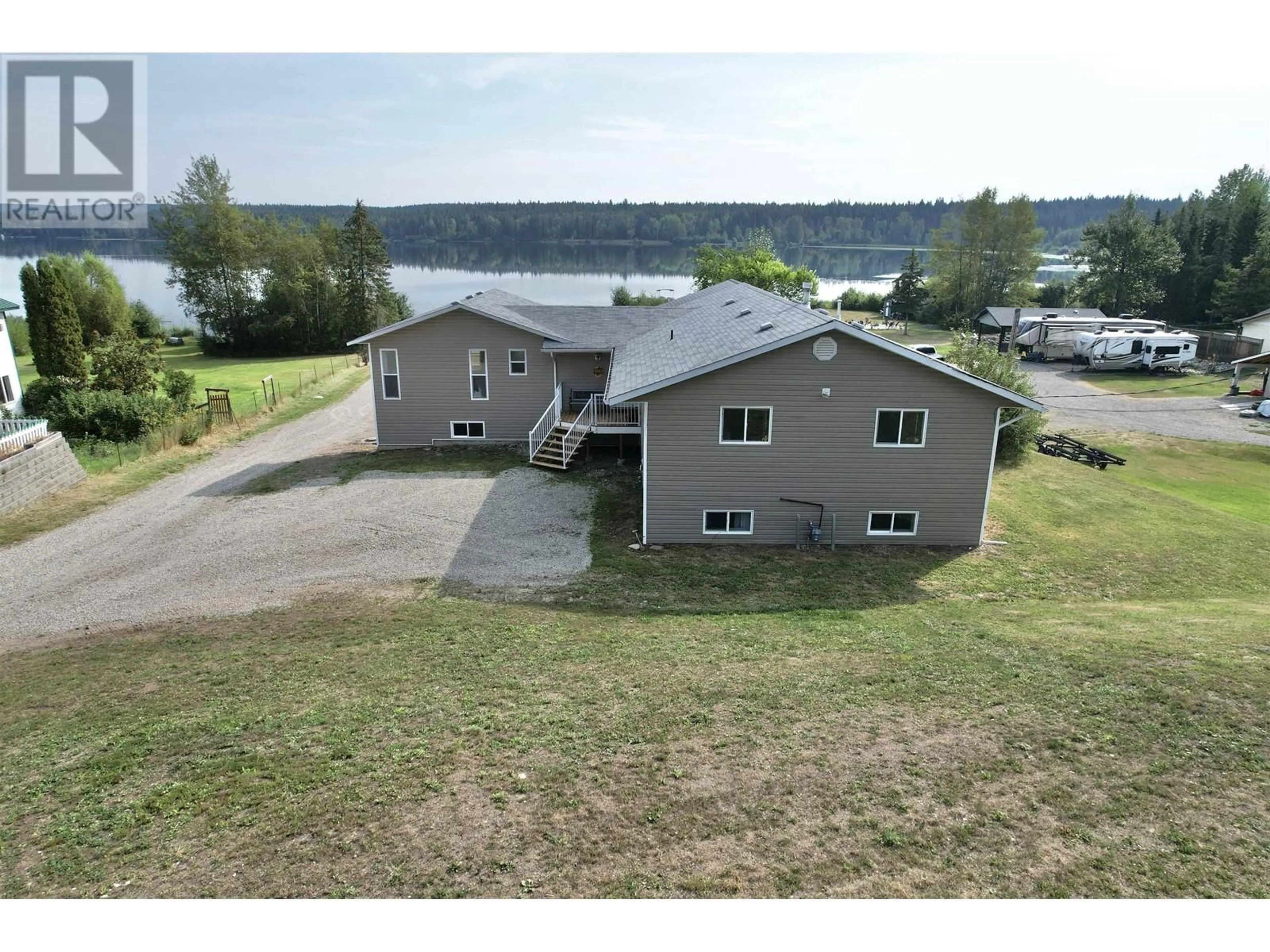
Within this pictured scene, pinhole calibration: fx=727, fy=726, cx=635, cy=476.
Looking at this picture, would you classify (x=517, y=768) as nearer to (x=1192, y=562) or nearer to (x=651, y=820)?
(x=651, y=820)

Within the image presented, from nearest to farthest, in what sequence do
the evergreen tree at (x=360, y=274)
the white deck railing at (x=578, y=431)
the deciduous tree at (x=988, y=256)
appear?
the white deck railing at (x=578, y=431), the evergreen tree at (x=360, y=274), the deciduous tree at (x=988, y=256)

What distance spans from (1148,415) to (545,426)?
27.0m

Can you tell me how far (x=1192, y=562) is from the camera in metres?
15.0

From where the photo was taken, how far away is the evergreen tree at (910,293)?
222 ft

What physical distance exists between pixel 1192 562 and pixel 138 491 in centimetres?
2504

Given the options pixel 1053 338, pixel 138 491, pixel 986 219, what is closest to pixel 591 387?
pixel 138 491

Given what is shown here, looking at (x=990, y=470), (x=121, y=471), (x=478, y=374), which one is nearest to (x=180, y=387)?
(x=121, y=471)

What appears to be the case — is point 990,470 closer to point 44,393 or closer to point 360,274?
point 44,393

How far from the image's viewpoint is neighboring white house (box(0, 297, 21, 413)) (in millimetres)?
25391

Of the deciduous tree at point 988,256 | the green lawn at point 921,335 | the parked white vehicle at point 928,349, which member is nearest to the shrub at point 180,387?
the parked white vehicle at point 928,349

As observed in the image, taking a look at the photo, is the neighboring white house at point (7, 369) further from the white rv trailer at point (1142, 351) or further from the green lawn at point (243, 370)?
the white rv trailer at point (1142, 351)

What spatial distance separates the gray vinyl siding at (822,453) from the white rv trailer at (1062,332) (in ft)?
119

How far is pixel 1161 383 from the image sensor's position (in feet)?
130

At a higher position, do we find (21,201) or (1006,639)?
(21,201)
